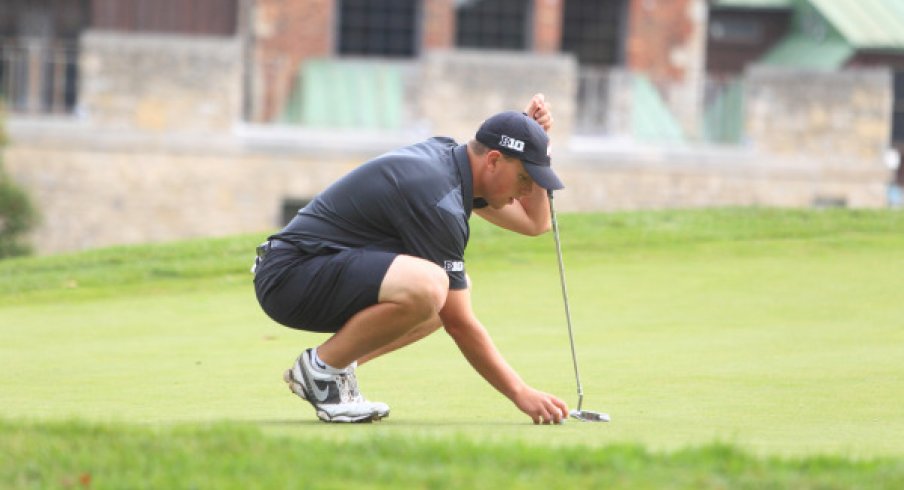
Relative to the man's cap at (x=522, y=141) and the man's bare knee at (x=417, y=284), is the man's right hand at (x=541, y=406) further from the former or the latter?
the man's cap at (x=522, y=141)

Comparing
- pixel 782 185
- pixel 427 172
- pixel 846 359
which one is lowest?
pixel 782 185

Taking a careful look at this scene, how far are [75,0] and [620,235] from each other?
1741 cm

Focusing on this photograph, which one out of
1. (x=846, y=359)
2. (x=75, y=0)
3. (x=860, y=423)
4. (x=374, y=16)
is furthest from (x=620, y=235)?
(x=75, y=0)

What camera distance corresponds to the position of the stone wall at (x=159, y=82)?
2628 centimetres

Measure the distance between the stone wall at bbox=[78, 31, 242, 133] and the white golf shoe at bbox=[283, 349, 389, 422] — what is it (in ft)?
65.0

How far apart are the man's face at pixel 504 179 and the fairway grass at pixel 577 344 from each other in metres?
0.88

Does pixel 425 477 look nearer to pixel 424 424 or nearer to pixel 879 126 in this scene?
pixel 424 424

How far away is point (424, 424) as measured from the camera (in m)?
6.53

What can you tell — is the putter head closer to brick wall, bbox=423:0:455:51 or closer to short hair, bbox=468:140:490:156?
short hair, bbox=468:140:490:156

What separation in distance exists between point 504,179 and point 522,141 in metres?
0.19

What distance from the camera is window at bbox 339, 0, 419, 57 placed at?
2966 cm

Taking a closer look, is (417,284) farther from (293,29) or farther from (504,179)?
(293,29)

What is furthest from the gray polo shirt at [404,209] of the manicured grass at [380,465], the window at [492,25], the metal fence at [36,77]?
the window at [492,25]

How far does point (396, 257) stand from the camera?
22.3 ft
